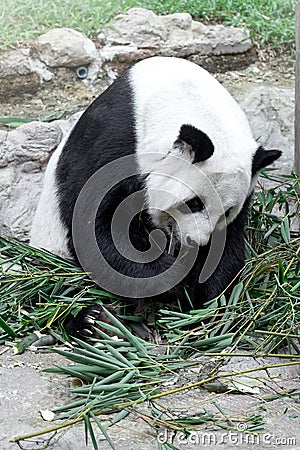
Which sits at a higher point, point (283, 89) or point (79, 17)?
point (79, 17)

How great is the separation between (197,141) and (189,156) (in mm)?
156

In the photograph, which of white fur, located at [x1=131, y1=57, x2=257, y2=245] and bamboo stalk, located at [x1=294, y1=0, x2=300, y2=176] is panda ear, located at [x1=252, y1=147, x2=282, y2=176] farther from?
bamboo stalk, located at [x1=294, y1=0, x2=300, y2=176]

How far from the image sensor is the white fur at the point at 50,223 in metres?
4.40

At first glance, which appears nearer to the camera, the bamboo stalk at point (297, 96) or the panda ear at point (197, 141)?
the panda ear at point (197, 141)

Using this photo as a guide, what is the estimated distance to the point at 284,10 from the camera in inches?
294

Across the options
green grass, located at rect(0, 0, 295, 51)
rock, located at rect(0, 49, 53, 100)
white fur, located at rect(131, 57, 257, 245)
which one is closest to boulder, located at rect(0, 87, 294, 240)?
rock, located at rect(0, 49, 53, 100)

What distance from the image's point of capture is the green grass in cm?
661

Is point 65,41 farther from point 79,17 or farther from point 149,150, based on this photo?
point 149,150

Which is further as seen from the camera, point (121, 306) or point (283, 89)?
point (283, 89)

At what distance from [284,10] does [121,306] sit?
456cm

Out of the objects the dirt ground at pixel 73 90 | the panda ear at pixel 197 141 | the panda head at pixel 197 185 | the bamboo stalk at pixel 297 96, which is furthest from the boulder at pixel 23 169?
the panda ear at pixel 197 141

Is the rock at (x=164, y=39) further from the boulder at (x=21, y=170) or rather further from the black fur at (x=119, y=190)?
the black fur at (x=119, y=190)

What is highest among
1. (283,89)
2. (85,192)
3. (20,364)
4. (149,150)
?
(149,150)

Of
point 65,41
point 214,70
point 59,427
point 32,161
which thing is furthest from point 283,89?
point 59,427
